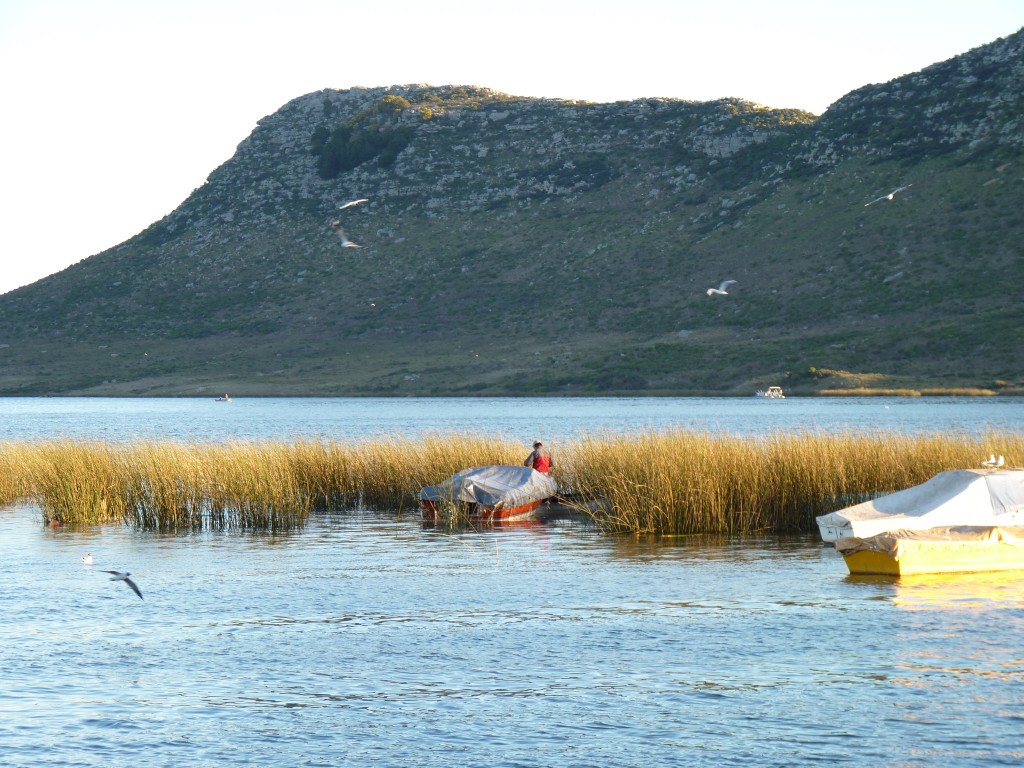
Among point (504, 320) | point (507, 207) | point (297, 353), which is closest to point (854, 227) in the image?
point (504, 320)

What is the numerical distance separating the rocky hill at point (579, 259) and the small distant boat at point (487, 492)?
59.4 metres

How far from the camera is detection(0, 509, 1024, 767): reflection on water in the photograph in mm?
11359

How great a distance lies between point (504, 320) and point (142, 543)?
8786cm

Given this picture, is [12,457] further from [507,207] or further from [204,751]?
[507,207]

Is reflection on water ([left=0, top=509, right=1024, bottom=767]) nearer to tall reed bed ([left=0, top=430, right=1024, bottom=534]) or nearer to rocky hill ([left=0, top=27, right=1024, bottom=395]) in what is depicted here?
tall reed bed ([left=0, top=430, right=1024, bottom=534])

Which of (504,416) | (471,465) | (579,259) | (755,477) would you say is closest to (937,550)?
(755,477)

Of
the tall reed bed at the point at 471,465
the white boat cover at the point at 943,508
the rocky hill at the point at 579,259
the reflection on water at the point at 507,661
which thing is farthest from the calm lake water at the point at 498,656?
the rocky hill at the point at 579,259

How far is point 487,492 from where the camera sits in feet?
88.0

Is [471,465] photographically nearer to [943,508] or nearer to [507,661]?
[943,508]

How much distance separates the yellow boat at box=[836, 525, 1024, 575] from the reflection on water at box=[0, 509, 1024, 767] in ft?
1.25

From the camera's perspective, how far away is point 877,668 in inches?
541

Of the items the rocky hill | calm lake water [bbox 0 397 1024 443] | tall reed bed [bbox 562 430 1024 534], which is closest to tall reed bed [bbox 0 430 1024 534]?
tall reed bed [bbox 562 430 1024 534]

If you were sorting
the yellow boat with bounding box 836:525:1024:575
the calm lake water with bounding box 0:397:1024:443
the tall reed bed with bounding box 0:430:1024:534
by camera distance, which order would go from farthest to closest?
1. the calm lake water with bounding box 0:397:1024:443
2. the tall reed bed with bounding box 0:430:1024:534
3. the yellow boat with bounding box 836:525:1024:575

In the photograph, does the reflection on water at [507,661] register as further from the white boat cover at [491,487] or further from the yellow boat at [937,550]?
the white boat cover at [491,487]
